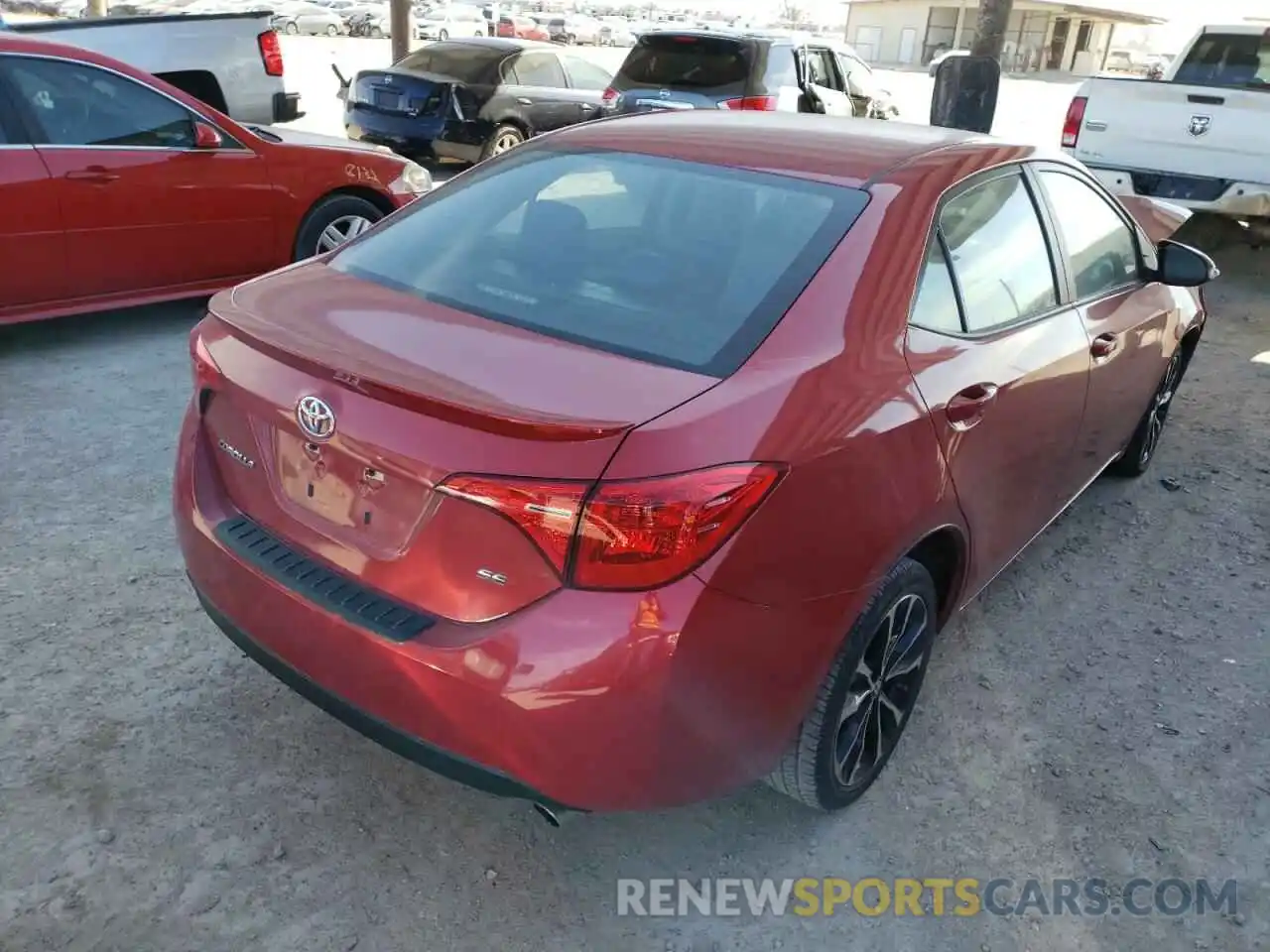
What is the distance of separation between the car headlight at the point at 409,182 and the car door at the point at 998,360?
425 centimetres

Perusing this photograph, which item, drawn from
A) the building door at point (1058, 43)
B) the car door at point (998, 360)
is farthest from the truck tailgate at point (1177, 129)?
the building door at point (1058, 43)

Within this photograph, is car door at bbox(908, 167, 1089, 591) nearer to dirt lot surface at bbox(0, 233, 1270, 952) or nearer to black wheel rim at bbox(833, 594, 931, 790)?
black wheel rim at bbox(833, 594, 931, 790)

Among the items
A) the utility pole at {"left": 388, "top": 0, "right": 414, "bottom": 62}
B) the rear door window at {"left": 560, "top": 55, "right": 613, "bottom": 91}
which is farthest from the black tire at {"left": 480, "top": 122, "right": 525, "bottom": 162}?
the utility pole at {"left": 388, "top": 0, "right": 414, "bottom": 62}

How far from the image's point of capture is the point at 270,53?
8.37m

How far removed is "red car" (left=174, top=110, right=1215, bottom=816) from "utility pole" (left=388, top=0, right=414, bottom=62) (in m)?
11.4

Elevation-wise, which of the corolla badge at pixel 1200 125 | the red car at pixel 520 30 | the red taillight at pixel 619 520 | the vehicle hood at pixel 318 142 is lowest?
the red car at pixel 520 30

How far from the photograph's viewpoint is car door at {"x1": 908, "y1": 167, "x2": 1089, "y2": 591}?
2539 millimetres

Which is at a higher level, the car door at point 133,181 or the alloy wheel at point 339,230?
the car door at point 133,181

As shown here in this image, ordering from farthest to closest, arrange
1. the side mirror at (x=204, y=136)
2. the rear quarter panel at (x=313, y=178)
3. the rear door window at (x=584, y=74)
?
the rear door window at (x=584, y=74), the rear quarter panel at (x=313, y=178), the side mirror at (x=204, y=136)

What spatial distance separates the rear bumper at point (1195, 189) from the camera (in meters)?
7.63

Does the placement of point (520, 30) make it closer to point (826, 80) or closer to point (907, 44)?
point (907, 44)

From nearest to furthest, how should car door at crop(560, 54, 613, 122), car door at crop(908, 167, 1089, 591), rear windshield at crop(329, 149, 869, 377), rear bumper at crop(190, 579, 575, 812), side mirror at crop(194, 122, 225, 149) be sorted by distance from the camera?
1. rear bumper at crop(190, 579, 575, 812)
2. rear windshield at crop(329, 149, 869, 377)
3. car door at crop(908, 167, 1089, 591)
4. side mirror at crop(194, 122, 225, 149)
5. car door at crop(560, 54, 613, 122)

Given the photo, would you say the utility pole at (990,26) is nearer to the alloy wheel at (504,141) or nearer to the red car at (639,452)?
the alloy wheel at (504,141)

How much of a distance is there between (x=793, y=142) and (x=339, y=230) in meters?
4.16
